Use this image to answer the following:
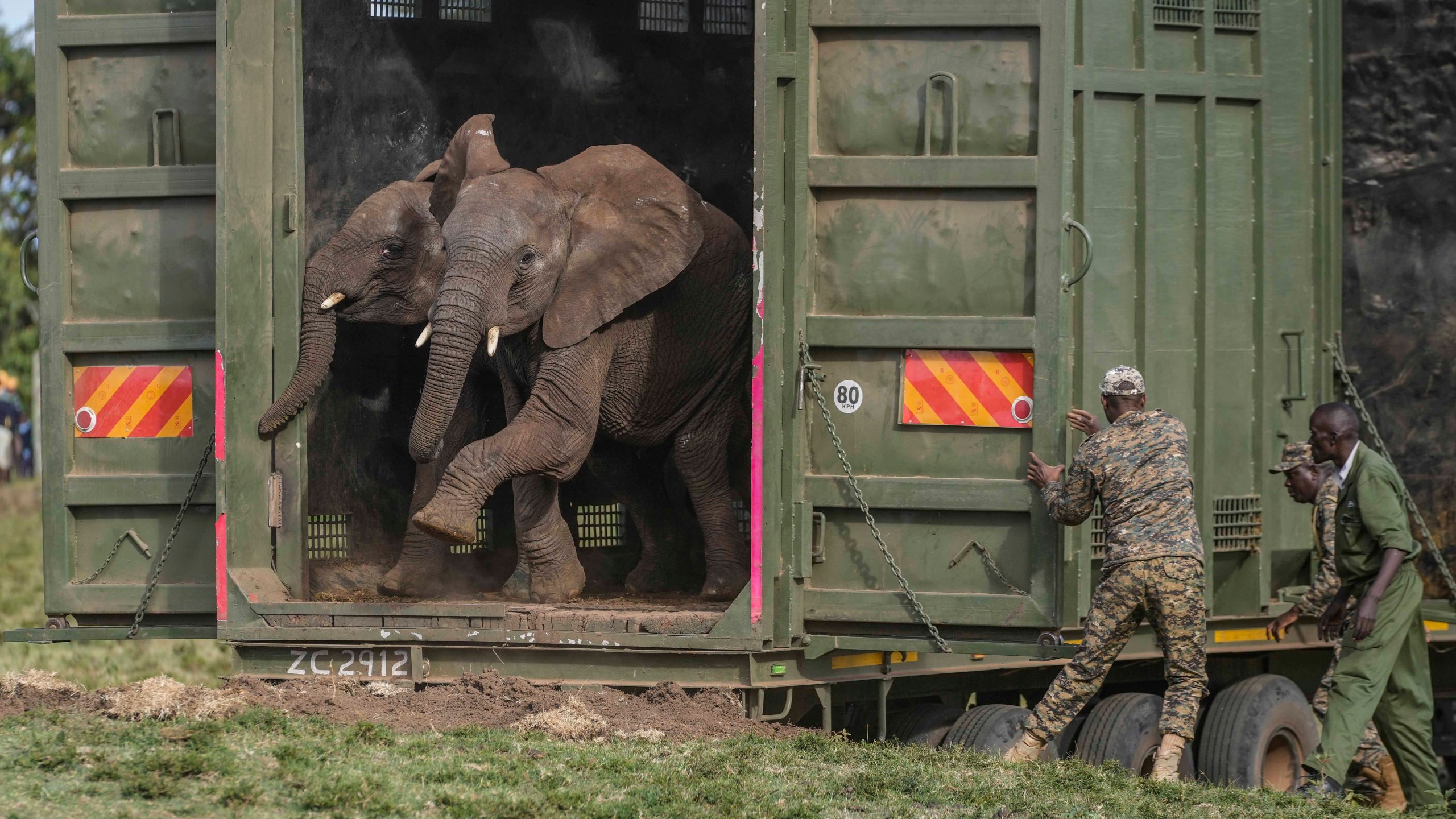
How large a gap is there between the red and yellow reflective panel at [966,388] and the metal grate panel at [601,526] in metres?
3.11

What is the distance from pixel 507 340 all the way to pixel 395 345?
32.1 inches

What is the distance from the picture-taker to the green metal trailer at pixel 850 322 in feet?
23.1

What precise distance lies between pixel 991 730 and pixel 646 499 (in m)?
2.95

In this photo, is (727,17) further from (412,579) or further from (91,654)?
(91,654)

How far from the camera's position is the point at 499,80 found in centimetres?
982

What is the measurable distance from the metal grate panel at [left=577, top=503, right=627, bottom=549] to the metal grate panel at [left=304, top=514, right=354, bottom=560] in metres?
1.37

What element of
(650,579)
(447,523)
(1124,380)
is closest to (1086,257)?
(1124,380)

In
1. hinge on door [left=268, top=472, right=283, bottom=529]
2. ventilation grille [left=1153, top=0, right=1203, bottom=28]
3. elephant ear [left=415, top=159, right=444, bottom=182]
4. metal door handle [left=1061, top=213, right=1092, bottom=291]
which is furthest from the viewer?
elephant ear [left=415, top=159, right=444, bottom=182]

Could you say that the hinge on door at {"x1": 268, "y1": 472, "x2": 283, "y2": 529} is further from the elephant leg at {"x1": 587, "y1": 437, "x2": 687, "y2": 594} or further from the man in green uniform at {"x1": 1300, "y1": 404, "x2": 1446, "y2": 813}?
the man in green uniform at {"x1": 1300, "y1": 404, "x2": 1446, "y2": 813}

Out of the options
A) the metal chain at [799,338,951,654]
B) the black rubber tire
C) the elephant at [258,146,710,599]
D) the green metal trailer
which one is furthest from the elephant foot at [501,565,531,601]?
the metal chain at [799,338,951,654]

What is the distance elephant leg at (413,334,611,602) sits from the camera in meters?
7.99

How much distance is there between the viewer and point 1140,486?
7059 millimetres

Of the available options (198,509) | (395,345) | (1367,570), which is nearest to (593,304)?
(395,345)

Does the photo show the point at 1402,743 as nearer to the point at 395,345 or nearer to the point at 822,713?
the point at 822,713
